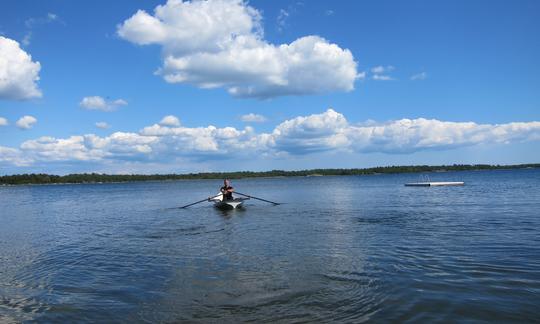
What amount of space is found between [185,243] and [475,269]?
12.3m

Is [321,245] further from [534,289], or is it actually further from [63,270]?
[63,270]

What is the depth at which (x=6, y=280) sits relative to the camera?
1366cm

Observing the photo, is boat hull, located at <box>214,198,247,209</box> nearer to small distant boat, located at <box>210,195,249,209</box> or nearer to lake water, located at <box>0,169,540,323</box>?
small distant boat, located at <box>210,195,249,209</box>

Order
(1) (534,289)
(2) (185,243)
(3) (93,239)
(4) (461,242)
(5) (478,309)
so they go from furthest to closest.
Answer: (3) (93,239) < (2) (185,243) < (4) (461,242) < (1) (534,289) < (5) (478,309)

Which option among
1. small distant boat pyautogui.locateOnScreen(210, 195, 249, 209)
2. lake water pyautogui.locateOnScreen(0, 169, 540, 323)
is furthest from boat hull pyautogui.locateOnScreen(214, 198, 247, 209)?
lake water pyautogui.locateOnScreen(0, 169, 540, 323)

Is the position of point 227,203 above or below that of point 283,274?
above

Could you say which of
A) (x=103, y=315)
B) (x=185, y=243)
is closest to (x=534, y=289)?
(x=103, y=315)

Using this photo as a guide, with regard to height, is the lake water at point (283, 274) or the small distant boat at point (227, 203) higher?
the small distant boat at point (227, 203)

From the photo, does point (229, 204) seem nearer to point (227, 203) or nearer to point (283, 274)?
point (227, 203)

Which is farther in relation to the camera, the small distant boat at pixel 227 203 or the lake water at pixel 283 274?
the small distant boat at pixel 227 203

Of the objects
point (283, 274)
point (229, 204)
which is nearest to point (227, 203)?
point (229, 204)

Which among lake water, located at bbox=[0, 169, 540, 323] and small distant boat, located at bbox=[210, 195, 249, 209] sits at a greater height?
small distant boat, located at bbox=[210, 195, 249, 209]

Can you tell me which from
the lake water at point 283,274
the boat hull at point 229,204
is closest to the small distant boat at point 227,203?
→ the boat hull at point 229,204

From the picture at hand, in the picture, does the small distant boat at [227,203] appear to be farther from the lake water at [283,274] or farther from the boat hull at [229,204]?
the lake water at [283,274]
